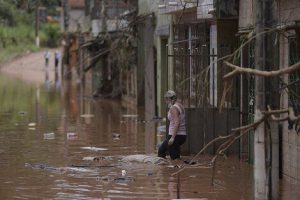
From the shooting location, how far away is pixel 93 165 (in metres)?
16.1

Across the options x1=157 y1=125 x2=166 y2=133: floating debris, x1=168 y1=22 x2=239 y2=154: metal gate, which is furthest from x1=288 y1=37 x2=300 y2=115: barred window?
x1=157 y1=125 x2=166 y2=133: floating debris

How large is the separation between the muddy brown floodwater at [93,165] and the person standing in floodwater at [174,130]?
627mm

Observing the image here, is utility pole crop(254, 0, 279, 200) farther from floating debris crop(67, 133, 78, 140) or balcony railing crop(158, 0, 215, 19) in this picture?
floating debris crop(67, 133, 78, 140)

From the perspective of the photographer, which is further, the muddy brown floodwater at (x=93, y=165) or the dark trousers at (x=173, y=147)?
the dark trousers at (x=173, y=147)

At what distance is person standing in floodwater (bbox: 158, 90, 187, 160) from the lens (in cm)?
1636

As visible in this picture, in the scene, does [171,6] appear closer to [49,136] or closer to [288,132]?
[49,136]

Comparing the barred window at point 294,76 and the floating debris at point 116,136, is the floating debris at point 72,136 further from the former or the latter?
the barred window at point 294,76

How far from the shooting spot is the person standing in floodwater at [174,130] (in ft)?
53.7

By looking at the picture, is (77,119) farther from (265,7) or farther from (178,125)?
(265,7)

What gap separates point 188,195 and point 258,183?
2.05m

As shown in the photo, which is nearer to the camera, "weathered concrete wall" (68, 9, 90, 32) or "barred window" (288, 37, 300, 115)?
"barred window" (288, 37, 300, 115)

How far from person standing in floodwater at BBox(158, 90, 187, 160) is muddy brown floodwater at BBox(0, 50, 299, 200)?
2.06ft

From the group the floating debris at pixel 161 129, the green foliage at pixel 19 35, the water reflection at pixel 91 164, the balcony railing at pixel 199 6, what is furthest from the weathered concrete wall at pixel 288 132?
the green foliage at pixel 19 35

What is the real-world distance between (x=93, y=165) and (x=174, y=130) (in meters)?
1.73
